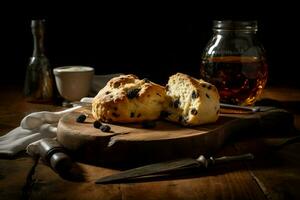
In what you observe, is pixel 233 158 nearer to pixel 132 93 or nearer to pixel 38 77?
pixel 132 93

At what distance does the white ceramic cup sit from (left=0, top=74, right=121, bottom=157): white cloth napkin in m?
0.47

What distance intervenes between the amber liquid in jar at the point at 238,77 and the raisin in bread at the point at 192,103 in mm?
379

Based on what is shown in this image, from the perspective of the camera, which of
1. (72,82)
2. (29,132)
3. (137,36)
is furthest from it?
(137,36)

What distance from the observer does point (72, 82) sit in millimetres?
2473

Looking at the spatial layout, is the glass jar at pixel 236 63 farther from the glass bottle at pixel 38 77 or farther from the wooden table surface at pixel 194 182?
the glass bottle at pixel 38 77

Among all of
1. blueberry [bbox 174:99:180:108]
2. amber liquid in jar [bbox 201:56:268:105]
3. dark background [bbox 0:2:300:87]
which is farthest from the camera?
dark background [bbox 0:2:300:87]

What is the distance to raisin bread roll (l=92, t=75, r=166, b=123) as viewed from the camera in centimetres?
177

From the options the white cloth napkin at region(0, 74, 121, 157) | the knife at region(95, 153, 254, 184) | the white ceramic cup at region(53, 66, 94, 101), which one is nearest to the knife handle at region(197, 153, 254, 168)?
the knife at region(95, 153, 254, 184)

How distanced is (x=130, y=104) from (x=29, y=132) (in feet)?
1.28

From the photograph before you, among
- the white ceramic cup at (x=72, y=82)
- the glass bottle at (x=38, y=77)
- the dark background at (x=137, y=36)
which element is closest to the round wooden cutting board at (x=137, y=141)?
the white ceramic cup at (x=72, y=82)

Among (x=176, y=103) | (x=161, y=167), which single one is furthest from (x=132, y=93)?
(x=161, y=167)

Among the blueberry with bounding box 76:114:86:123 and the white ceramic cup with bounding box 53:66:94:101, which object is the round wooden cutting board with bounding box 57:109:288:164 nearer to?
the blueberry with bounding box 76:114:86:123

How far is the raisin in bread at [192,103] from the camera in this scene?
1.76m

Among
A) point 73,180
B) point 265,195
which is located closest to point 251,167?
point 265,195
